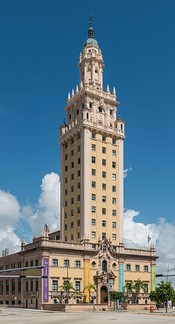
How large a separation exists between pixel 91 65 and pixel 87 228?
45233 mm

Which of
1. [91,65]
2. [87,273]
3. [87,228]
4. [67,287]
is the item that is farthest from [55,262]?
[91,65]

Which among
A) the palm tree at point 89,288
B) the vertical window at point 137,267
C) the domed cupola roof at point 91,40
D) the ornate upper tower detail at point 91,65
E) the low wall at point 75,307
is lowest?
the low wall at point 75,307

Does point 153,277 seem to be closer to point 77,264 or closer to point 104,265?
point 104,265

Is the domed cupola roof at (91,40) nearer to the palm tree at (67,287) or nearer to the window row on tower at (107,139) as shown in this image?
the window row on tower at (107,139)

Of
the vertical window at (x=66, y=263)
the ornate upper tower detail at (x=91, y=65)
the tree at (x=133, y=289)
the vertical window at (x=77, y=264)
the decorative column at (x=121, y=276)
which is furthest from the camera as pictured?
the ornate upper tower detail at (x=91, y=65)

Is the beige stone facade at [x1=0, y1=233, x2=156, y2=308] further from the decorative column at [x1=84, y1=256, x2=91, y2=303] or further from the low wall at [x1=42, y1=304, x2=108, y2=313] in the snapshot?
the low wall at [x1=42, y1=304, x2=108, y2=313]

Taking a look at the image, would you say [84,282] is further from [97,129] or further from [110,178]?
[97,129]

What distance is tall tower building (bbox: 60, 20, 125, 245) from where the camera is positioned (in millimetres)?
117875

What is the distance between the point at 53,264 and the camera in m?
106

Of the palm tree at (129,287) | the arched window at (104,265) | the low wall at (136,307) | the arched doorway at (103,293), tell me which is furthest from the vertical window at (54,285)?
the palm tree at (129,287)

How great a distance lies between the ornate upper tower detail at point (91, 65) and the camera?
130500 mm

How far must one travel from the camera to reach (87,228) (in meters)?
115

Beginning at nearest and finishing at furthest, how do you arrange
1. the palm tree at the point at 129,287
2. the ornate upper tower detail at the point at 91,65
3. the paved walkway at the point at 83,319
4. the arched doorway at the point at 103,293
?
the paved walkway at the point at 83,319
the arched doorway at the point at 103,293
the palm tree at the point at 129,287
the ornate upper tower detail at the point at 91,65

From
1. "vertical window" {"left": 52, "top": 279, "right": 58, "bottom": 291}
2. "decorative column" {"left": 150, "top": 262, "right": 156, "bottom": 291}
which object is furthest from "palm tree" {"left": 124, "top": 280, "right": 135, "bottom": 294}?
"vertical window" {"left": 52, "top": 279, "right": 58, "bottom": 291}
